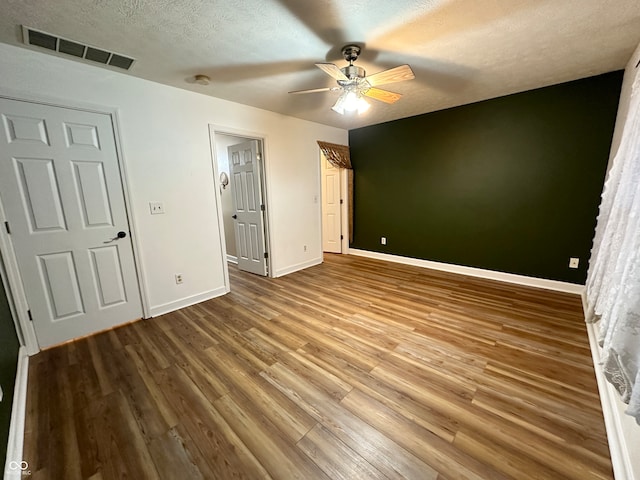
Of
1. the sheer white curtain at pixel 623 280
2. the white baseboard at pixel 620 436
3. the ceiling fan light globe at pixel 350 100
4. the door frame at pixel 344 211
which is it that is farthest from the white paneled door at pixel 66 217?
the white baseboard at pixel 620 436

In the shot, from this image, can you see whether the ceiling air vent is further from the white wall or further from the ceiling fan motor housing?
the ceiling fan motor housing

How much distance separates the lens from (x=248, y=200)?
151 inches

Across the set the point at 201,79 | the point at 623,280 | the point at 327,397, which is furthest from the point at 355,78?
the point at 327,397

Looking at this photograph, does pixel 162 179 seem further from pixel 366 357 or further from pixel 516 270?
pixel 516 270

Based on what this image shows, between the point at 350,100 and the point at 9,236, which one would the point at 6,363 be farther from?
the point at 350,100

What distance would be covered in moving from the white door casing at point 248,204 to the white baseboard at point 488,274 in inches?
86.3

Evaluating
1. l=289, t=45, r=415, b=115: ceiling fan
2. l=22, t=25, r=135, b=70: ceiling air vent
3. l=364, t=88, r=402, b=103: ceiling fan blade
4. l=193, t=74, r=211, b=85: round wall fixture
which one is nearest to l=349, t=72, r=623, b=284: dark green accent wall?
l=364, t=88, r=402, b=103: ceiling fan blade

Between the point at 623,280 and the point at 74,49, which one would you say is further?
the point at 74,49

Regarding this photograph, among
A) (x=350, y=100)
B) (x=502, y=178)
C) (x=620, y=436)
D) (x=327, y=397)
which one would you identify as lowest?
(x=327, y=397)

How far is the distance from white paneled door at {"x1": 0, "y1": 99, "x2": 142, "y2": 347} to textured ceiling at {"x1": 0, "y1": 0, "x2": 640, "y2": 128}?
0.61 m

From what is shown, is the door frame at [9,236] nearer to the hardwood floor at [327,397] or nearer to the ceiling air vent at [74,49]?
the hardwood floor at [327,397]

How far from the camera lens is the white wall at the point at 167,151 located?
2014 millimetres

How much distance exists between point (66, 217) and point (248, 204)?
2.04 meters

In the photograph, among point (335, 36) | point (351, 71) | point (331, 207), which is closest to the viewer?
point (335, 36)
